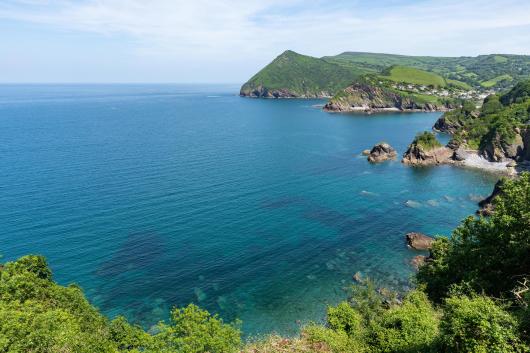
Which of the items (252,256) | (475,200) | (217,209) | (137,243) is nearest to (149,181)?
(217,209)

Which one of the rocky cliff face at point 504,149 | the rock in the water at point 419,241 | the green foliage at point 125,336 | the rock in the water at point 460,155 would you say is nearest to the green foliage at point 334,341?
the green foliage at point 125,336

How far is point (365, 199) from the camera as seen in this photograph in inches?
4198

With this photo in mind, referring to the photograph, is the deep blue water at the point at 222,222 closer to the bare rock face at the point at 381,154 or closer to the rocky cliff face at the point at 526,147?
the bare rock face at the point at 381,154

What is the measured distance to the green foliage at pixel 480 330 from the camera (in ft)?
65.5

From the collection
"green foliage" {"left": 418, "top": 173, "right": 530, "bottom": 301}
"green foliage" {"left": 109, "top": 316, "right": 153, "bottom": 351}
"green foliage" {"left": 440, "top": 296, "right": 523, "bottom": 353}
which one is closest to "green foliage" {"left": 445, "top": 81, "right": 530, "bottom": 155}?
"green foliage" {"left": 418, "top": 173, "right": 530, "bottom": 301}

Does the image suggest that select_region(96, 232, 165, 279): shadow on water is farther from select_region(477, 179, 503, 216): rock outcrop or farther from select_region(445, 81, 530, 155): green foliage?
select_region(445, 81, 530, 155): green foliage

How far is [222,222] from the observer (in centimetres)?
8662

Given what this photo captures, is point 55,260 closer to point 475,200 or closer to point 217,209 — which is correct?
point 217,209

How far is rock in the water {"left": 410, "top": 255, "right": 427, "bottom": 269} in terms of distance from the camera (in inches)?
2831

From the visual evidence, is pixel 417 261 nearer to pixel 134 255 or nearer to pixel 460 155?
pixel 134 255

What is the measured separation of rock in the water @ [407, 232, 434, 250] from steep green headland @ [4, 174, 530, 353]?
25224mm

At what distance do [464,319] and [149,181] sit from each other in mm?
105023

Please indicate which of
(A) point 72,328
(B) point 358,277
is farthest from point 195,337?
(B) point 358,277

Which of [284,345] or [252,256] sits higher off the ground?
[284,345]
